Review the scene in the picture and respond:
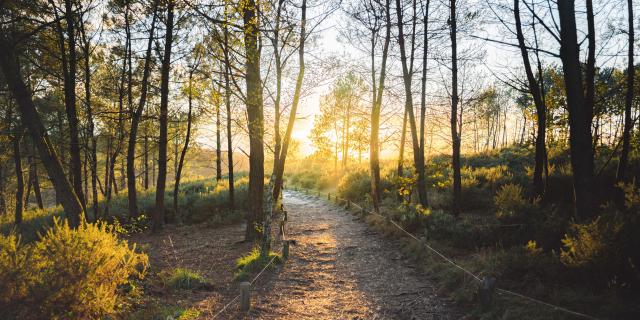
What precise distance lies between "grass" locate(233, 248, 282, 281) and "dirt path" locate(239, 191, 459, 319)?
373mm

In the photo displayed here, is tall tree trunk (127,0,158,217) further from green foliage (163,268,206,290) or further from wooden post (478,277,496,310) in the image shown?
wooden post (478,277,496,310)

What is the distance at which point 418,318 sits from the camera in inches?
226

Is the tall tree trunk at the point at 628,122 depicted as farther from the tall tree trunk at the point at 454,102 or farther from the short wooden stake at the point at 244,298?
the short wooden stake at the point at 244,298

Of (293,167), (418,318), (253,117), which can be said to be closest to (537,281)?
(418,318)

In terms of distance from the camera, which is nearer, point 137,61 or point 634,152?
point 634,152

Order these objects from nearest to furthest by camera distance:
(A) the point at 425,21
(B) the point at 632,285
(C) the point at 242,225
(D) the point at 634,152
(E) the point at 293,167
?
(B) the point at 632,285
(D) the point at 634,152
(A) the point at 425,21
(C) the point at 242,225
(E) the point at 293,167

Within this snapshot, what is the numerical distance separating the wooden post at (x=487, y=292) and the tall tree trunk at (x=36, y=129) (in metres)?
9.46

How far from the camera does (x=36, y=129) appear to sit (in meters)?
8.12

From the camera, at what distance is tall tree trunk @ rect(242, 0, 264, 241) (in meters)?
9.05

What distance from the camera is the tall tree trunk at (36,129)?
25.8 feet

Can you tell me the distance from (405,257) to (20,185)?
826 inches

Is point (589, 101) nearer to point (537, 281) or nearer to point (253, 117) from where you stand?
point (537, 281)

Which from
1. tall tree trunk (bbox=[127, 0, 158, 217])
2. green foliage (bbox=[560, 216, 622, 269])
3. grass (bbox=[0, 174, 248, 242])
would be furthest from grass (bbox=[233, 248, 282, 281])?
tall tree trunk (bbox=[127, 0, 158, 217])

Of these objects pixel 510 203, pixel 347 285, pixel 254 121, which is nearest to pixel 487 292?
pixel 347 285
